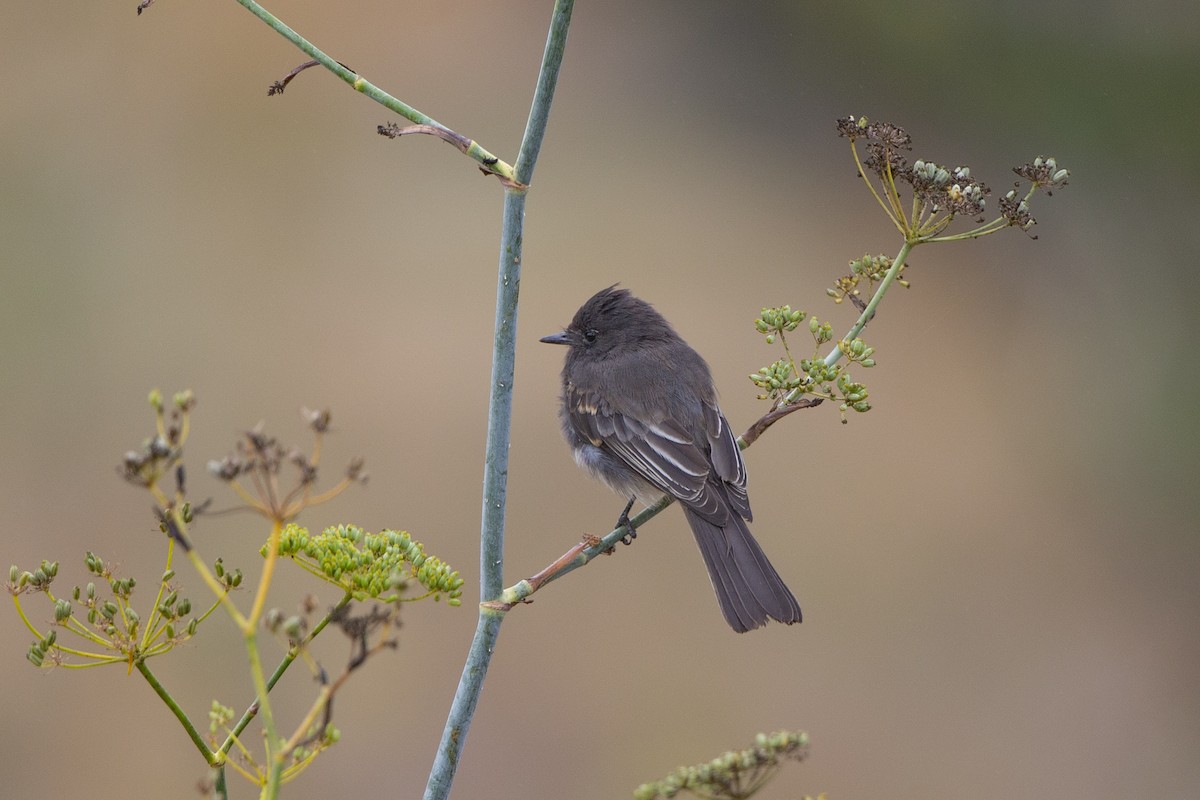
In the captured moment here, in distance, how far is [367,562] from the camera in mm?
1763

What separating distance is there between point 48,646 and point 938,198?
75.0 inches

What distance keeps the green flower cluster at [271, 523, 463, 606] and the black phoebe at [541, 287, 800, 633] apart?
60.4 inches

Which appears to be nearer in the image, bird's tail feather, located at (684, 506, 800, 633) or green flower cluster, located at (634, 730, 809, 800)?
green flower cluster, located at (634, 730, 809, 800)

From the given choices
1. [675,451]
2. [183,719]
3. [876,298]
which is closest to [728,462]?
[675,451]

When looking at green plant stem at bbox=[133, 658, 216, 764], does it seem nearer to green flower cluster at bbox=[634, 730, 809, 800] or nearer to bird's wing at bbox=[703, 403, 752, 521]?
green flower cluster at bbox=[634, 730, 809, 800]

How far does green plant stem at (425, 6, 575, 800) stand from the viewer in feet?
5.57

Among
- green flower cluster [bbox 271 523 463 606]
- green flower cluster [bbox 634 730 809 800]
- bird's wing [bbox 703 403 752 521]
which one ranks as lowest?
green flower cluster [bbox 634 730 809 800]

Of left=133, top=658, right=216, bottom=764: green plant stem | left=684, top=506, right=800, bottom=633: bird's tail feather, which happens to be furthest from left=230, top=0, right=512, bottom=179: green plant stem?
left=684, top=506, right=800, bottom=633: bird's tail feather

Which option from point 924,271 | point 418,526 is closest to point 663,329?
point 418,526

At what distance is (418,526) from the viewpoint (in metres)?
7.01

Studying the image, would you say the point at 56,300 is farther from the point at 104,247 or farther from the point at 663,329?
the point at 663,329

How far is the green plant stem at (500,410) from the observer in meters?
1.70

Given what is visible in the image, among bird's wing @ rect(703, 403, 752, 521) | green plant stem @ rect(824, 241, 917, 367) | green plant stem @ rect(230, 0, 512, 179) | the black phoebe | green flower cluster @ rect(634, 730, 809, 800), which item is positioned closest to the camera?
green flower cluster @ rect(634, 730, 809, 800)

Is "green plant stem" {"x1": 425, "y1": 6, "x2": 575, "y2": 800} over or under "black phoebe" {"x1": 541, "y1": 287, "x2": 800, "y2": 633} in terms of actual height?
under
